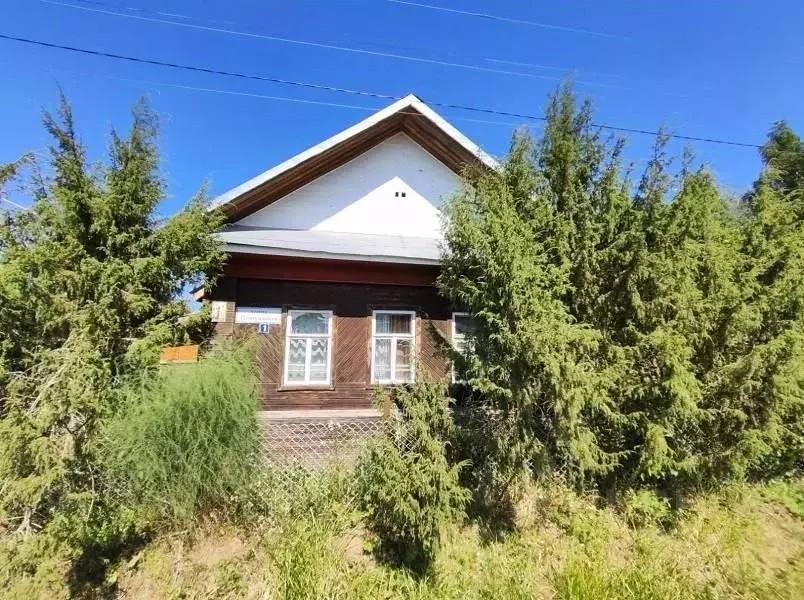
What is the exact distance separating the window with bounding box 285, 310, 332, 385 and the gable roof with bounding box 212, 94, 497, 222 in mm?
2333

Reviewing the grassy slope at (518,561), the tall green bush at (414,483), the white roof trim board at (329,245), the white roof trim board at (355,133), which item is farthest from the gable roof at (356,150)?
the grassy slope at (518,561)

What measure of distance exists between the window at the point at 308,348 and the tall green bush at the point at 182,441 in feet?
12.5

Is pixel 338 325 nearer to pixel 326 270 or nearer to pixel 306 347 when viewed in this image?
pixel 306 347

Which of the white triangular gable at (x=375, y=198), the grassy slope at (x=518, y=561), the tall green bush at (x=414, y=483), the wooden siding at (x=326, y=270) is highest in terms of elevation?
the white triangular gable at (x=375, y=198)

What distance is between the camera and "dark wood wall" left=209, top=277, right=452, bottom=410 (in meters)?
8.02

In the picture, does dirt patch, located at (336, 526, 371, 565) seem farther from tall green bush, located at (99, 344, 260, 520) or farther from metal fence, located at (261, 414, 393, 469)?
tall green bush, located at (99, 344, 260, 520)

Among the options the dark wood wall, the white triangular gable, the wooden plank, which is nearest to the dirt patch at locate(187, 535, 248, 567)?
the wooden plank

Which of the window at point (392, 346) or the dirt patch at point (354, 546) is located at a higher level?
the window at point (392, 346)

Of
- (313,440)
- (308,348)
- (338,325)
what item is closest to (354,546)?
(313,440)

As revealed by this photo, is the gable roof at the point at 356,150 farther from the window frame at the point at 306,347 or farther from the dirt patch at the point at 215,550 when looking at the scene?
the dirt patch at the point at 215,550

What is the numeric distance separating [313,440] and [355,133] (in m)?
6.15

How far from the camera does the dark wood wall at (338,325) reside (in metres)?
8.02

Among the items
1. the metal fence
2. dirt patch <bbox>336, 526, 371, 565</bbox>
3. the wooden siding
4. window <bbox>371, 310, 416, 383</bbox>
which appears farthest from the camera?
window <bbox>371, 310, 416, 383</bbox>

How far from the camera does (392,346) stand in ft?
29.2
